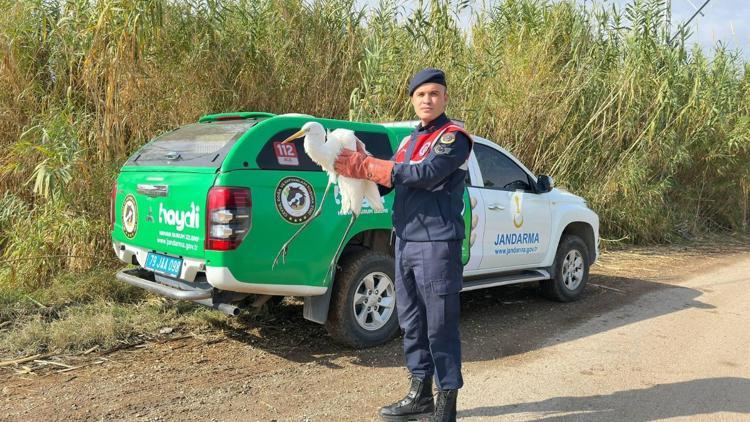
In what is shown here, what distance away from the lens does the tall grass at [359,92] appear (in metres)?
6.40

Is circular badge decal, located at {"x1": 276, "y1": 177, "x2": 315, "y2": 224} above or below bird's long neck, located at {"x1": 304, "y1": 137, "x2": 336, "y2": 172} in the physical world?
below

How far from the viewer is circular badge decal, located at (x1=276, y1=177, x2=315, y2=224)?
14.0ft

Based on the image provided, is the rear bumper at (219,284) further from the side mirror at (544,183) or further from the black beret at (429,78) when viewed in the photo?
the side mirror at (544,183)

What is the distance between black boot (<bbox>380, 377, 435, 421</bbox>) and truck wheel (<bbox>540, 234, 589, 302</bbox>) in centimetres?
338

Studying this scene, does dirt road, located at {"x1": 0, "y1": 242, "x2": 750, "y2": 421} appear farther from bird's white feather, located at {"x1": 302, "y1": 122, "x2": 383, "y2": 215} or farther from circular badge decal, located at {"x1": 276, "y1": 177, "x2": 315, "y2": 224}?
bird's white feather, located at {"x1": 302, "y1": 122, "x2": 383, "y2": 215}

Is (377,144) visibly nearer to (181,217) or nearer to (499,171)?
(499,171)

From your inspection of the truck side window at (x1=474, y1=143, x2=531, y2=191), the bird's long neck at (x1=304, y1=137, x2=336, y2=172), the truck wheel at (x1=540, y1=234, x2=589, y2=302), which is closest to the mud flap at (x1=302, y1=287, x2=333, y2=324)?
the bird's long neck at (x1=304, y1=137, x2=336, y2=172)

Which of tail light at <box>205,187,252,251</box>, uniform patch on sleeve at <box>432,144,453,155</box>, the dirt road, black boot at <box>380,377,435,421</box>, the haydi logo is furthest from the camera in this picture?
the haydi logo

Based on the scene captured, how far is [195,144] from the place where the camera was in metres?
4.61

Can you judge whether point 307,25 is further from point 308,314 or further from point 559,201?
point 308,314

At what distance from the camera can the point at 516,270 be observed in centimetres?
619

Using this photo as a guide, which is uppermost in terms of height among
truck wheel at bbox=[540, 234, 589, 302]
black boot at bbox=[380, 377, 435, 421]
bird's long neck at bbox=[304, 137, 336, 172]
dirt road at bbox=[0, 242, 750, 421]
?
bird's long neck at bbox=[304, 137, 336, 172]

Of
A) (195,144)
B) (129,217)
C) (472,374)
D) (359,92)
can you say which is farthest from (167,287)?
(359,92)

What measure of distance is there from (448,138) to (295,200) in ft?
4.97
